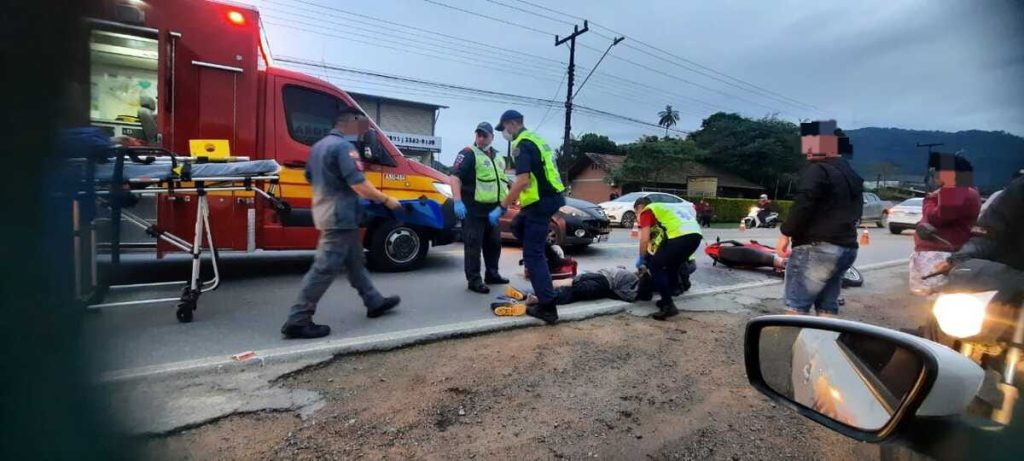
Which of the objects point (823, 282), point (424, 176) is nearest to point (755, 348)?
point (823, 282)

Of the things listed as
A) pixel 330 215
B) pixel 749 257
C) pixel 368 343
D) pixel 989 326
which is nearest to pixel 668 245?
pixel 368 343

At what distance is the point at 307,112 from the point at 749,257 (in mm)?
6425

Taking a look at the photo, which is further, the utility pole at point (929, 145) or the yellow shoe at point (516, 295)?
the yellow shoe at point (516, 295)

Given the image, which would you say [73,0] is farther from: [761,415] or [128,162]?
[761,415]

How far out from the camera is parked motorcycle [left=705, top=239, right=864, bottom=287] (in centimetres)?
692

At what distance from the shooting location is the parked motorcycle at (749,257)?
692cm

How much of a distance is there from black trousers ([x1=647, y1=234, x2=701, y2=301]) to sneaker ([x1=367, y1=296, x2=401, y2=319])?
240 centimetres

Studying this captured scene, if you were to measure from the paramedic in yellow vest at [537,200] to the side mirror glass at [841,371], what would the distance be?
2449 millimetres

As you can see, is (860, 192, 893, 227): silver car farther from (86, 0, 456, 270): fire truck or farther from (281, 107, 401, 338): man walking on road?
(86, 0, 456, 270): fire truck

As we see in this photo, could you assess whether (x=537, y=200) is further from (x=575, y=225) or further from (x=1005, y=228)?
(x=575, y=225)

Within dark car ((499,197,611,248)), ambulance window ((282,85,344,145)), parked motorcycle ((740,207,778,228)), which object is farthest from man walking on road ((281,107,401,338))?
parked motorcycle ((740,207,778,228))

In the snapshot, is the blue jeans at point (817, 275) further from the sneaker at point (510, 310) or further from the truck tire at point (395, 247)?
the truck tire at point (395, 247)

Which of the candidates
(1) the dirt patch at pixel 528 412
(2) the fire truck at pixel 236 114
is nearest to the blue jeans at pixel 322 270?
(1) the dirt patch at pixel 528 412

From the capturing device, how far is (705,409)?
2.66 m
